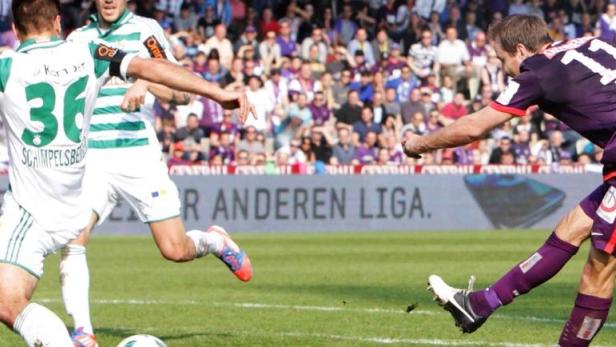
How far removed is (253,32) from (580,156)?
683 cm

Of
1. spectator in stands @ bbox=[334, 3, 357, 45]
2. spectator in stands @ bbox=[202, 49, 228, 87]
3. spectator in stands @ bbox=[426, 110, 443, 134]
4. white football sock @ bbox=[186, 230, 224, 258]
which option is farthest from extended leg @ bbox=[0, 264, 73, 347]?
spectator in stands @ bbox=[334, 3, 357, 45]

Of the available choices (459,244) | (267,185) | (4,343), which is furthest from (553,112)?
(267,185)

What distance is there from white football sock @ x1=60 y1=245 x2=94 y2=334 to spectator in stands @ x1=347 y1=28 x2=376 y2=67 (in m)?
20.2

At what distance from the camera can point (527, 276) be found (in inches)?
328

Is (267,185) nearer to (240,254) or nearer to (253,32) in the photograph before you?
(253,32)

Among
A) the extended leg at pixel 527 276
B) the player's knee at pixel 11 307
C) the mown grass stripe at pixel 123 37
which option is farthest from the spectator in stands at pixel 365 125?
the player's knee at pixel 11 307

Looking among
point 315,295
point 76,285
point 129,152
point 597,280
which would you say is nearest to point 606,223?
point 597,280

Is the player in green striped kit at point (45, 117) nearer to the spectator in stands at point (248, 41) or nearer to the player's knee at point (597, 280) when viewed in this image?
the player's knee at point (597, 280)

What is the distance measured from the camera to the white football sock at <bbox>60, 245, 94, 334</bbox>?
8828 millimetres

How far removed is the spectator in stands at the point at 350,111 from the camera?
2683cm

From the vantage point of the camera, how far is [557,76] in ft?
25.0

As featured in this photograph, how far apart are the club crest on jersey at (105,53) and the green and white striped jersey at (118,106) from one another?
2.69 metres

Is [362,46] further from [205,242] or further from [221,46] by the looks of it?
[205,242]

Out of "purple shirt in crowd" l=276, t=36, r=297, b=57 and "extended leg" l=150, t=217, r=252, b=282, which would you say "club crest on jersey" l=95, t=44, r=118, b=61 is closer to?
"extended leg" l=150, t=217, r=252, b=282
